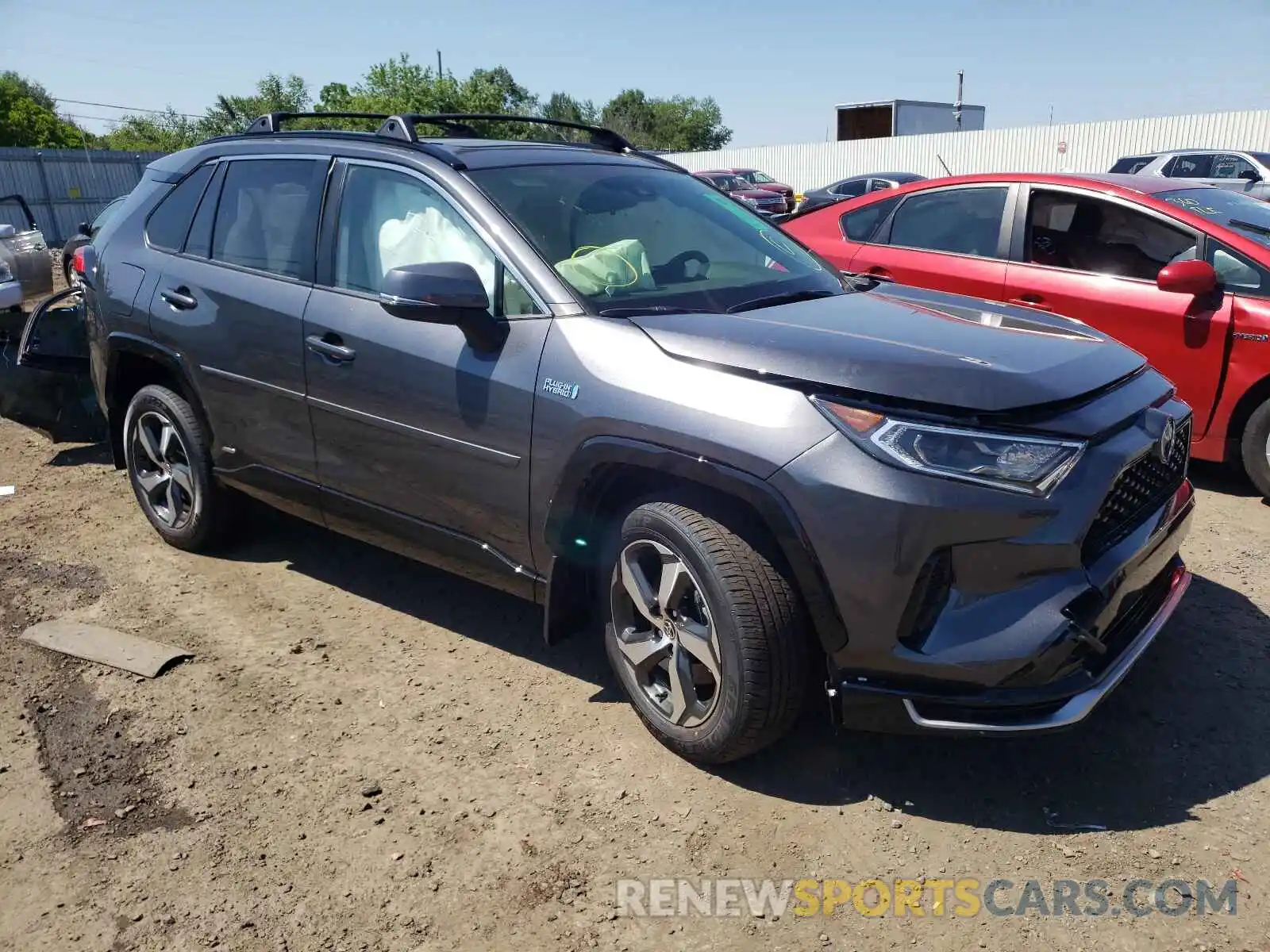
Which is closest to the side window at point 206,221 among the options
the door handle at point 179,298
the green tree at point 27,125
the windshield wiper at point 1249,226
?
the door handle at point 179,298

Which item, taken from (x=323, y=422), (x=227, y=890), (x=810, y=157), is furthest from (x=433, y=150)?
(x=810, y=157)

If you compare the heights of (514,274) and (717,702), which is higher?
(514,274)

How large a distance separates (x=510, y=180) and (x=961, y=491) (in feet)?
6.49

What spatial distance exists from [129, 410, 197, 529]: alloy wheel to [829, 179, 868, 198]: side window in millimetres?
20814

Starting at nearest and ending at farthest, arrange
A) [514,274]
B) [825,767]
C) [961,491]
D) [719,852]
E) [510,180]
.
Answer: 1. [961,491]
2. [719,852]
3. [825,767]
4. [514,274]
5. [510,180]

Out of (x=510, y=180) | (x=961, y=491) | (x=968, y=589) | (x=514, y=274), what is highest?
(x=510, y=180)

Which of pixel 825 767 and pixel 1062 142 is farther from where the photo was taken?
pixel 1062 142

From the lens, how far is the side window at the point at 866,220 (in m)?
6.53

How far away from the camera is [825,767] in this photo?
122 inches

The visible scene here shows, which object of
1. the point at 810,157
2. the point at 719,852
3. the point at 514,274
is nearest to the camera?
the point at 719,852

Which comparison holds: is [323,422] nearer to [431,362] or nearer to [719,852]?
[431,362]

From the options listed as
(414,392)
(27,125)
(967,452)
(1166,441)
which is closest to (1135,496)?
(1166,441)

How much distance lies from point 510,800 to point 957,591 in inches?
56.1

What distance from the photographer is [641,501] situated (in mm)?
3059
